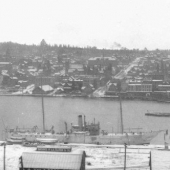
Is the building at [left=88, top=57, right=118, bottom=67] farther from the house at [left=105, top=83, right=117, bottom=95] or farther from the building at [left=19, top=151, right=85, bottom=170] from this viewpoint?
the building at [left=19, top=151, right=85, bottom=170]

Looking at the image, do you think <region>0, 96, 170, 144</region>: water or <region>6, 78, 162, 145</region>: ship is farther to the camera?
<region>0, 96, 170, 144</region>: water

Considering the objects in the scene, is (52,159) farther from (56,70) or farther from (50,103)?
(56,70)

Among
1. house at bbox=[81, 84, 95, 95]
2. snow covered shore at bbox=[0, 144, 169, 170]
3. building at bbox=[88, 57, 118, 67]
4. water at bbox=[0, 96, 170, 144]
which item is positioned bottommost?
water at bbox=[0, 96, 170, 144]

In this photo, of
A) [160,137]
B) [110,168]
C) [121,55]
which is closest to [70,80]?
[121,55]

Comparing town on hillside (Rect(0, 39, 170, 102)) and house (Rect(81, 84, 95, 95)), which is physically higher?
town on hillside (Rect(0, 39, 170, 102))

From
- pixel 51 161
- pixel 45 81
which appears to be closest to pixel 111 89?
pixel 45 81

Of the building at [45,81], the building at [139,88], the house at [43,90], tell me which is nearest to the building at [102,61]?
the building at [45,81]

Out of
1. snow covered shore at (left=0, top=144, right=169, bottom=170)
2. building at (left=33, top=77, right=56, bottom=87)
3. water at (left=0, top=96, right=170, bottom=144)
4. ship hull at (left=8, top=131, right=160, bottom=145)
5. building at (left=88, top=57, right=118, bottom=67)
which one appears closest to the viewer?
snow covered shore at (left=0, top=144, right=169, bottom=170)

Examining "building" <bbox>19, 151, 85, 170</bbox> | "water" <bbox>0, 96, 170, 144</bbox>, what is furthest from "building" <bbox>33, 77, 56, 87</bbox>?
"building" <bbox>19, 151, 85, 170</bbox>
